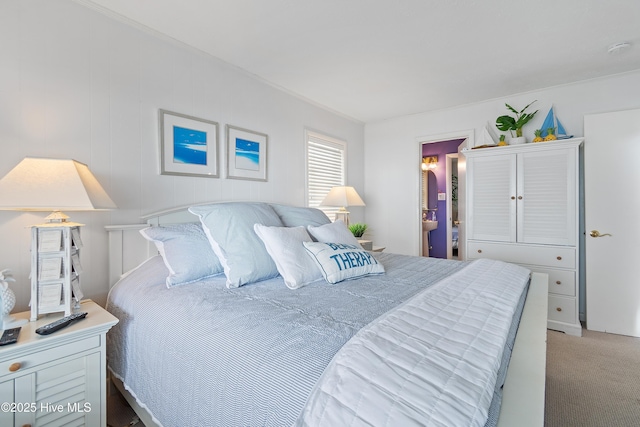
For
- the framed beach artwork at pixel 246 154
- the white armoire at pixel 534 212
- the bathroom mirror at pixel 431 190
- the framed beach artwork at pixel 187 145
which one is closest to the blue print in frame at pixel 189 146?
the framed beach artwork at pixel 187 145

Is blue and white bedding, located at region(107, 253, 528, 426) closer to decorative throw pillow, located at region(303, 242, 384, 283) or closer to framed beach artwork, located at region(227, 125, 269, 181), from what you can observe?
decorative throw pillow, located at region(303, 242, 384, 283)

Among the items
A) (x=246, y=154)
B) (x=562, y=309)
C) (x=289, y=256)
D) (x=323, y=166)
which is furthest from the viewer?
(x=323, y=166)

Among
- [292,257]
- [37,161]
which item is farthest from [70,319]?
[292,257]

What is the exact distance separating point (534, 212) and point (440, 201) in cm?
268

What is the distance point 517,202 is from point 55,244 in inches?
147

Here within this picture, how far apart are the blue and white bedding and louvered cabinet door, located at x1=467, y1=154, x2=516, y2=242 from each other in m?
1.65

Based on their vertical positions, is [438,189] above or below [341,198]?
above

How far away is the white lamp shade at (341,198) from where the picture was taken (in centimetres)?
346

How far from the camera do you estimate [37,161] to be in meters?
1.34

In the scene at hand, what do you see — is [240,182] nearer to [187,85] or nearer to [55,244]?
[187,85]

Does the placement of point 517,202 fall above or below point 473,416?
above

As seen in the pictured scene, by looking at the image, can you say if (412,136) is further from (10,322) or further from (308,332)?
(10,322)

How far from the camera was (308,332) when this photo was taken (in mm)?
1009

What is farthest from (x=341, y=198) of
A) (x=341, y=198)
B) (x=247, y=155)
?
(x=247, y=155)
